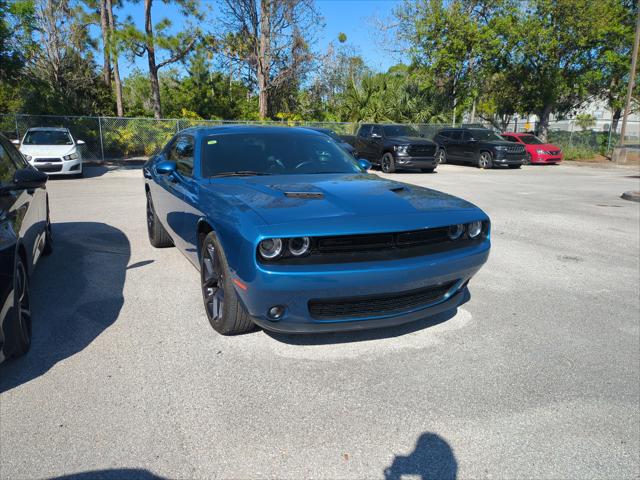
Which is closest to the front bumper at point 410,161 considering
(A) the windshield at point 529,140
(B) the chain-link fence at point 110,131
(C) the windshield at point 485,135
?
(B) the chain-link fence at point 110,131

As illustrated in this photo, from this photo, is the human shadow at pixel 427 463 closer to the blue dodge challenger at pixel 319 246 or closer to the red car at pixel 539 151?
the blue dodge challenger at pixel 319 246

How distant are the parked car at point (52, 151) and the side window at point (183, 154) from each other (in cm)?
935

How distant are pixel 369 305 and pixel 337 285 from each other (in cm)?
35

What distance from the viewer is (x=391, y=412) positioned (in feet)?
8.76

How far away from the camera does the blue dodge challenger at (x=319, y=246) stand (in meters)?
2.80

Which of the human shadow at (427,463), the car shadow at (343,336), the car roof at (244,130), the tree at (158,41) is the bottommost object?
the human shadow at (427,463)

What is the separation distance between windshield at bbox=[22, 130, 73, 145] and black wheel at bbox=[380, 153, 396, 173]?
33.1ft

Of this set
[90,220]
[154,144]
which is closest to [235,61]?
[154,144]

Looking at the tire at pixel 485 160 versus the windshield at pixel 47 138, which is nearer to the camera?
the windshield at pixel 47 138

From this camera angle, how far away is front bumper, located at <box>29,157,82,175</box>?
42.8 feet

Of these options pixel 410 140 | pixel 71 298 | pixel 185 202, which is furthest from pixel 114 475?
pixel 410 140

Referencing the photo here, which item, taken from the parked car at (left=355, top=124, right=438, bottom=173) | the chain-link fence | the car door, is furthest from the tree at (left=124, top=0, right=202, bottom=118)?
the car door

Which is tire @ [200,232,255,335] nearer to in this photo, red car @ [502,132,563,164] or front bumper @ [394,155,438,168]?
front bumper @ [394,155,438,168]

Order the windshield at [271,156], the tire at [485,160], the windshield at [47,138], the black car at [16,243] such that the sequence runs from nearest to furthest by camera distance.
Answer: the black car at [16,243], the windshield at [271,156], the windshield at [47,138], the tire at [485,160]
